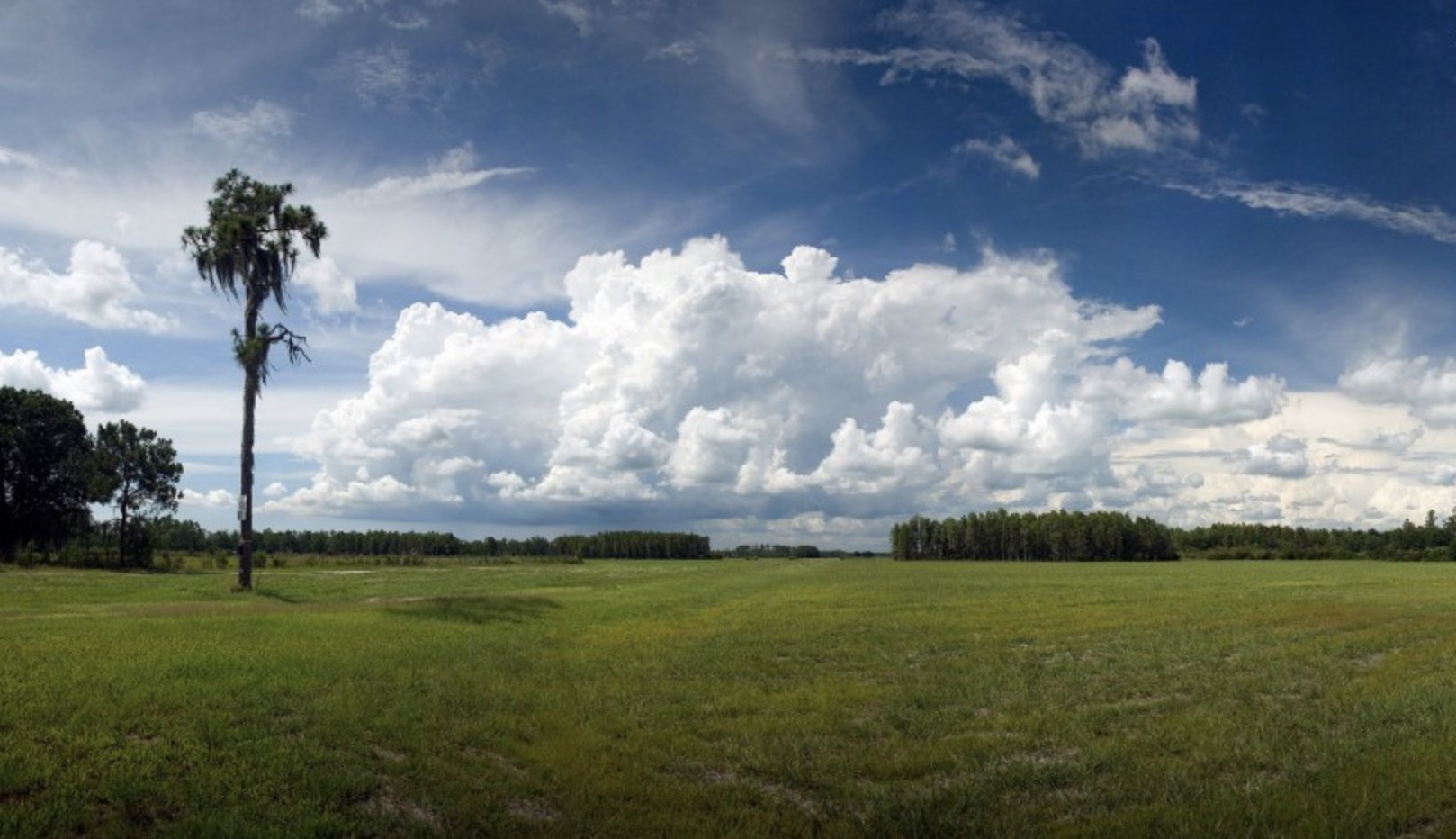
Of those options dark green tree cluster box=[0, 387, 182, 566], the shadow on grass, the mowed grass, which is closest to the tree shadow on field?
the mowed grass

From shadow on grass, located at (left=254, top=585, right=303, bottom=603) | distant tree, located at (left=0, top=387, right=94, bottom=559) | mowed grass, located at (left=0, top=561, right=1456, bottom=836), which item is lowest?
shadow on grass, located at (left=254, top=585, right=303, bottom=603)

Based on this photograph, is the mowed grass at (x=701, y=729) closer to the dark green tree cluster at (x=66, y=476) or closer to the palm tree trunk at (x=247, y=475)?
the palm tree trunk at (x=247, y=475)

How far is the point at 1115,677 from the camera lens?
20812 mm

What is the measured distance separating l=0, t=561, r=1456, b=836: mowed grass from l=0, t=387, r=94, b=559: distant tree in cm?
6155

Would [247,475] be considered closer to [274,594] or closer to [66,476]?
[274,594]

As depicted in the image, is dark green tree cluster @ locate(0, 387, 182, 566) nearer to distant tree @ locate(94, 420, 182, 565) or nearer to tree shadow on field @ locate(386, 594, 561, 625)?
distant tree @ locate(94, 420, 182, 565)

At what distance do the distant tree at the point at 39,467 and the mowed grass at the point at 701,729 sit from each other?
6155 cm

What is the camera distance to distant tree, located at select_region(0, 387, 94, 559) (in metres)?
77.3

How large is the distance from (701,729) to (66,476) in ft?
284

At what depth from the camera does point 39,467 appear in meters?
79.3

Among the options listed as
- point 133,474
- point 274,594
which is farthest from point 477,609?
point 133,474

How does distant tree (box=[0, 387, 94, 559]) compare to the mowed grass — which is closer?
the mowed grass

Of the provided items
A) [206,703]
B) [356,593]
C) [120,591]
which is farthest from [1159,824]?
[120,591]

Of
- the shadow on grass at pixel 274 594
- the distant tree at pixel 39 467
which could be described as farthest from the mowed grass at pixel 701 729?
the distant tree at pixel 39 467
